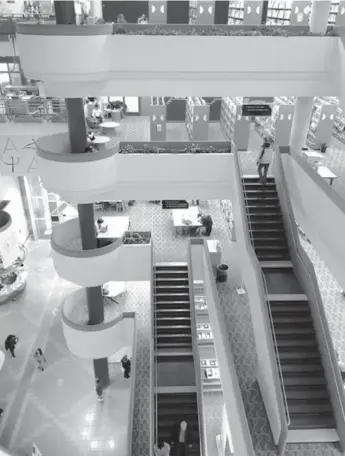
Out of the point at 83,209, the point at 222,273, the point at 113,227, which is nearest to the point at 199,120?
the point at 113,227

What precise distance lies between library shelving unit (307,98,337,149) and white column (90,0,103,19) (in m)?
11.0

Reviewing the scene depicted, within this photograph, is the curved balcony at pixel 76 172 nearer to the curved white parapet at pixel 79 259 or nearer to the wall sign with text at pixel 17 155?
the curved white parapet at pixel 79 259

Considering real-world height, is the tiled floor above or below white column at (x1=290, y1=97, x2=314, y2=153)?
below

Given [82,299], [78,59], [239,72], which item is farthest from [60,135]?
[82,299]

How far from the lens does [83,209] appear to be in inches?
412

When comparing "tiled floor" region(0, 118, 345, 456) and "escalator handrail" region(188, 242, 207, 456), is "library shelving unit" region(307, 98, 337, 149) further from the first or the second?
"escalator handrail" region(188, 242, 207, 456)

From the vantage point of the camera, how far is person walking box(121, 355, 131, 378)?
14289 mm

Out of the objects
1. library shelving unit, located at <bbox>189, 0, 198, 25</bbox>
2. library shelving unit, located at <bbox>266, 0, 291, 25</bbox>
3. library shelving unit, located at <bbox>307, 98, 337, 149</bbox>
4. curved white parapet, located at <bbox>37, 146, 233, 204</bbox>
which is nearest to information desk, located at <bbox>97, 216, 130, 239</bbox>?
curved white parapet, located at <bbox>37, 146, 233, 204</bbox>

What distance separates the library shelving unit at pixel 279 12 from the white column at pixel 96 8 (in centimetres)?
785

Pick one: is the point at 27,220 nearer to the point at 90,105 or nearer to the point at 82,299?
the point at 90,105

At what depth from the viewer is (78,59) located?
7.82 metres

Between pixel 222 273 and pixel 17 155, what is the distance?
26.3ft

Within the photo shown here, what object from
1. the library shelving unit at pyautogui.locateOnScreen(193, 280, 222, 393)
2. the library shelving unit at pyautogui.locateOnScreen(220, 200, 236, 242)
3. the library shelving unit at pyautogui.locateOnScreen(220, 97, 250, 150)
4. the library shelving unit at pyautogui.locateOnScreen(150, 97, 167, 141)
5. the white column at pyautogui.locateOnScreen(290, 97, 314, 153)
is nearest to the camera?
the white column at pyautogui.locateOnScreen(290, 97, 314, 153)

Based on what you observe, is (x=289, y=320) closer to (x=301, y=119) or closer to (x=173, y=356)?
(x=173, y=356)
